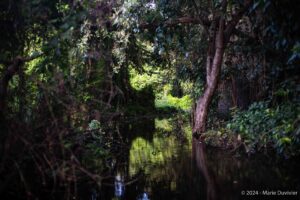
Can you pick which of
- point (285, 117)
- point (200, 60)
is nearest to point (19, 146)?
point (285, 117)

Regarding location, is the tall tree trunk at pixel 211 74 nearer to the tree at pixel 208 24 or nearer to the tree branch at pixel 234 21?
the tree at pixel 208 24

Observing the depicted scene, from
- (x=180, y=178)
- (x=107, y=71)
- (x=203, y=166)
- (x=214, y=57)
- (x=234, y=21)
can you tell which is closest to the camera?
(x=180, y=178)

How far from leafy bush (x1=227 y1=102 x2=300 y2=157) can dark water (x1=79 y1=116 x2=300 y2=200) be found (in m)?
0.35

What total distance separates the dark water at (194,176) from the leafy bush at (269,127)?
0.35 meters

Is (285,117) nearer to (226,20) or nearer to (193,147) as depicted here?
(193,147)

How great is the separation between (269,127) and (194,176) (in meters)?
2.09

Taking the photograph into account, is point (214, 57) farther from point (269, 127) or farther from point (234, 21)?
point (269, 127)

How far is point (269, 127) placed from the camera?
8.84 metres

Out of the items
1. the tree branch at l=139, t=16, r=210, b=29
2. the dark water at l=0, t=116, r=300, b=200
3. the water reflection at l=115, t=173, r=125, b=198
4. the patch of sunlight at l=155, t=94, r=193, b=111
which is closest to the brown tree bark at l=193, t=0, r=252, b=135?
the tree branch at l=139, t=16, r=210, b=29

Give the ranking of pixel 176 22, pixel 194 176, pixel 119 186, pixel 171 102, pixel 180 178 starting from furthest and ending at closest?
pixel 171 102
pixel 176 22
pixel 194 176
pixel 180 178
pixel 119 186

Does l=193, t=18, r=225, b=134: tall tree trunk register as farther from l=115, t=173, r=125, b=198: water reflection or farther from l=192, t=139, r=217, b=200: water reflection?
l=115, t=173, r=125, b=198: water reflection

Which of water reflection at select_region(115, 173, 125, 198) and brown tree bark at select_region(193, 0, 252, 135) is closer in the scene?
water reflection at select_region(115, 173, 125, 198)

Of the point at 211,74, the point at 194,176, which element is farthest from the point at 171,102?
the point at 194,176

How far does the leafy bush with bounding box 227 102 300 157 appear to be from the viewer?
7.90m
